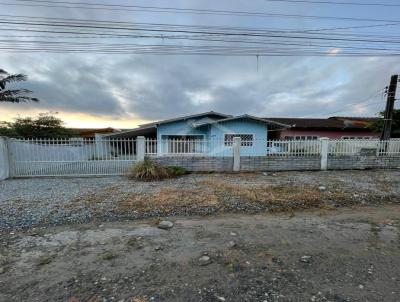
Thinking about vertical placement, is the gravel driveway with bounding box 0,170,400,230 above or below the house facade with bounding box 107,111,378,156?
below

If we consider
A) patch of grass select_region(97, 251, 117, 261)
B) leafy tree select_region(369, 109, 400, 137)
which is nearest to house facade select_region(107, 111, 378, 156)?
leafy tree select_region(369, 109, 400, 137)

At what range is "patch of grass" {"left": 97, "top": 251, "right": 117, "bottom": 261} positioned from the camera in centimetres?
359

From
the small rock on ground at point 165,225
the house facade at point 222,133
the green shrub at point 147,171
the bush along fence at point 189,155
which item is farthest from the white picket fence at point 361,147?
the small rock on ground at point 165,225

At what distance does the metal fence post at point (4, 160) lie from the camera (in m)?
9.40

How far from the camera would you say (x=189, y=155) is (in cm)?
1095

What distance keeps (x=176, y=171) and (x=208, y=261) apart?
23.3 ft

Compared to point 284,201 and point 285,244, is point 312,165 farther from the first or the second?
point 285,244

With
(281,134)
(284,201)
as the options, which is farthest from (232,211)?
(281,134)

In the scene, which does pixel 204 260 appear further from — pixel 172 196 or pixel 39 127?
pixel 39 127

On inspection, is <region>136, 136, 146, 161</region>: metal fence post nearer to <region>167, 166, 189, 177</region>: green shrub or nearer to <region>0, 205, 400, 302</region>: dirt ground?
<region>167, 166, 189, 177</region>: green shrub

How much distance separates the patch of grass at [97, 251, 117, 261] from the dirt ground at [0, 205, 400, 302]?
0.6 inches

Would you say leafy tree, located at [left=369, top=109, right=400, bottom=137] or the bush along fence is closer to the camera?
the bush along fence

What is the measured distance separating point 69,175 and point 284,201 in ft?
28.1

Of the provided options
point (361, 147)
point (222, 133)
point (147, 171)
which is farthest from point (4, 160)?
point (361, 147)
